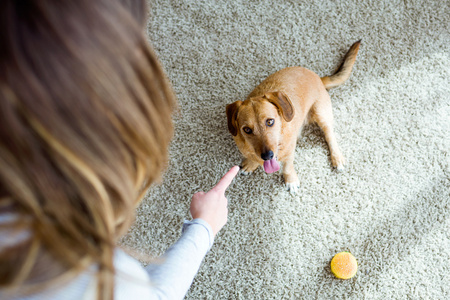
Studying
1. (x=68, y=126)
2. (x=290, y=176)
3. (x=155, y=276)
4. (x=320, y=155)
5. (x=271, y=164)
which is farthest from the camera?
(x=320, y=155)

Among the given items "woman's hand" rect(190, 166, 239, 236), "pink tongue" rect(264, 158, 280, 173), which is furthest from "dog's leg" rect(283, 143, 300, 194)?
"woman's hand" rect(190, 166, 239, 236)

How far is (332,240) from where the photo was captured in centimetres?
209

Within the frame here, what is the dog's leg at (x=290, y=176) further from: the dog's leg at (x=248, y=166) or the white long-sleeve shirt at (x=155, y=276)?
the white long-sleeve shirt at (x=155, y=276)

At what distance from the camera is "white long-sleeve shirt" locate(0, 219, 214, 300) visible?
1.98 feet

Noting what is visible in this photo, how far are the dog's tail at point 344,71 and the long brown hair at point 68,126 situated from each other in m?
1.83

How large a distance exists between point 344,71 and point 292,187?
34.4 inches

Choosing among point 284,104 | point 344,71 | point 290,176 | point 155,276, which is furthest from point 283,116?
point 155,276

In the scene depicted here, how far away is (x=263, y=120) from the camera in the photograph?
182 cm

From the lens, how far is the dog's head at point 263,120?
1.82m

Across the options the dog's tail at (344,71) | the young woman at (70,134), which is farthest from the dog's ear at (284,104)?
the young woman at (70,134)

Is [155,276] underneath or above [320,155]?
above

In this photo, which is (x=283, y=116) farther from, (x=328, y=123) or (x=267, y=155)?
(x=328, y=123)

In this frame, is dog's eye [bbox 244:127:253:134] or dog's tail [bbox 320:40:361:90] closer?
dog's eye [bbox 244:127:253:134]

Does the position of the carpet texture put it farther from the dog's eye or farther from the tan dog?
the dog's eye
